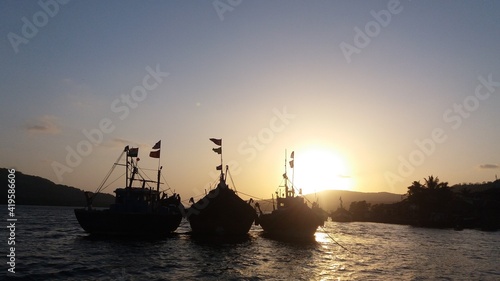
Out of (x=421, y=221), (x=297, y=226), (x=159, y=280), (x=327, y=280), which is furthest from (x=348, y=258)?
(x=421, y=221)

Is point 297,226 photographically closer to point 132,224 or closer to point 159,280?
point 132,224

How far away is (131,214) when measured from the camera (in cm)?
5134

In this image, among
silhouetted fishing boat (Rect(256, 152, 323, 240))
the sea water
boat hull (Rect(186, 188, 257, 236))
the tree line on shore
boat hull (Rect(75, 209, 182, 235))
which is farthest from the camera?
the tree line on shore

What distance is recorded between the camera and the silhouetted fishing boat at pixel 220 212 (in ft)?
179

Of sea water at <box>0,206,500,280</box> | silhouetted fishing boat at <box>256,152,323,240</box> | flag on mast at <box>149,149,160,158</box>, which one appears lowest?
sea water at <box>0,206,500,280</box>

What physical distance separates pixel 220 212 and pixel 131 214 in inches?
512

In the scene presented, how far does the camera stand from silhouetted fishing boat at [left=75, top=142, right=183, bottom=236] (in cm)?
5125

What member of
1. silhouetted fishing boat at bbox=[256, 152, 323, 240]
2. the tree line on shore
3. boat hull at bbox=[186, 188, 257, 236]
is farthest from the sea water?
the tree line on shore

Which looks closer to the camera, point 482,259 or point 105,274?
point 105,274

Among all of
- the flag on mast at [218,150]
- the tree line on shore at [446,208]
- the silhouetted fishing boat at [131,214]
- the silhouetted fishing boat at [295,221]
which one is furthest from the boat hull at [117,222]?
the tree line on shore at [446,208]

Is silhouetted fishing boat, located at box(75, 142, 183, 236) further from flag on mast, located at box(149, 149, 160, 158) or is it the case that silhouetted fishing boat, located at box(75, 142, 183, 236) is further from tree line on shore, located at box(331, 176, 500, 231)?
tree line on shore, located at box(331, 176, 500, 231)

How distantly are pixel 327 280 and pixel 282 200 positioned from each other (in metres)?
36.9

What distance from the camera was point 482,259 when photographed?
134ft

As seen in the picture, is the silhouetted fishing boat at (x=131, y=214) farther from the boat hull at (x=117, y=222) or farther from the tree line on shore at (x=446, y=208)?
the tree line on shore at (x=446, y=208)
